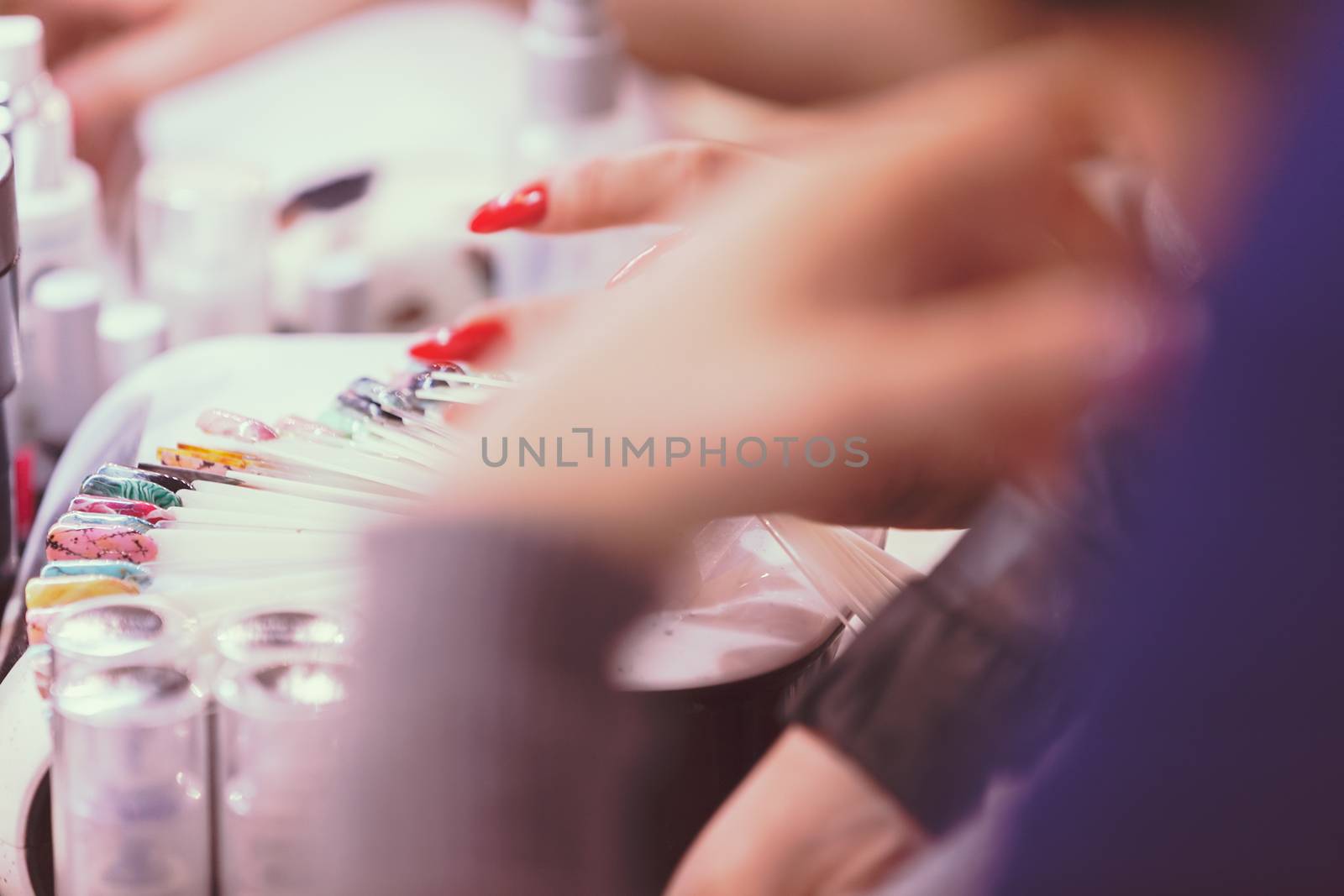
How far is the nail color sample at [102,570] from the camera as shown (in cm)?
29

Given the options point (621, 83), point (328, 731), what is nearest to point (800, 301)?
point (328, 731)

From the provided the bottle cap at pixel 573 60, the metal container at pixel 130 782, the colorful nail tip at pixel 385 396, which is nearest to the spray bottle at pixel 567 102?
the bottle cap at pixel 573 60

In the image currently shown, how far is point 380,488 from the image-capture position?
11.1 inches

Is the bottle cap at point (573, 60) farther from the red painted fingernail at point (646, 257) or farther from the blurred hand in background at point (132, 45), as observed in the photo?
the red painted fingernail at point (646, 257)

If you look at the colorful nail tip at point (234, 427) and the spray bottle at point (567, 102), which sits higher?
the spray bottle at point (567, 102)

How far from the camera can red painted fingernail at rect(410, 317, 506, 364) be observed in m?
0.35

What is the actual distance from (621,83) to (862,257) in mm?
318

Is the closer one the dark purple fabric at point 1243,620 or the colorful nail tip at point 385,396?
the dark purple fabric at point 1243,620

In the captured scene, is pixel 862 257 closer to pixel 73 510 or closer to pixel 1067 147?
pixel 1067 147

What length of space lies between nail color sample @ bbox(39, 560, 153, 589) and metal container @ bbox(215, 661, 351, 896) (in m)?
0.04

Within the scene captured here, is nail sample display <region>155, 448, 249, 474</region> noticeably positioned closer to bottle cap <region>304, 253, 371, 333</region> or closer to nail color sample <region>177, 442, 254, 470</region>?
nail color sample <region>177, 442, 254, 470</region>

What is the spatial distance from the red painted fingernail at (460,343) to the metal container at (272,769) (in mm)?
107

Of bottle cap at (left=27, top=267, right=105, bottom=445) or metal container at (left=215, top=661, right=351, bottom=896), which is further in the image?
bottle cap at (left=27, top=267, right=105, bottom=445)

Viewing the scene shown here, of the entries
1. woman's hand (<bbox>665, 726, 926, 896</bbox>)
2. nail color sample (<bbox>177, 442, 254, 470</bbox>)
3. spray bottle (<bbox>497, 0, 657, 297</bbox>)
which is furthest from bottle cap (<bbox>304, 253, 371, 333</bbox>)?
woman's hand (<bbox>665, 726, 926, 896</bbox>)
